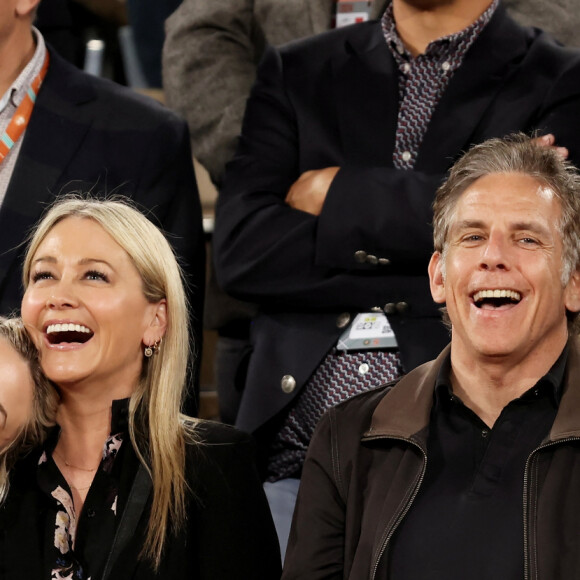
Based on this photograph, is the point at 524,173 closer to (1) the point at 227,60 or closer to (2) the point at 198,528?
(2) the point at 198,528

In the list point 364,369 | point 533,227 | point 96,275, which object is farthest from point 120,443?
point 533,227

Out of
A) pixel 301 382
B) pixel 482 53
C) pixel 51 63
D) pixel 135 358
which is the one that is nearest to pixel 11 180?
pixel 51 63

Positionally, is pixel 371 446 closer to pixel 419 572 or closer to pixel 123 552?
pixel 419 572

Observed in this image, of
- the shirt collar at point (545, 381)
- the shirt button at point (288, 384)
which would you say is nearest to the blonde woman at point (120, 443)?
the shirt button at point (288, 384)

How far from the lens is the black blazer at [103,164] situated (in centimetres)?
283

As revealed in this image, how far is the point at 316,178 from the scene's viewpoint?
2758 mm

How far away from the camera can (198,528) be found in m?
2.34

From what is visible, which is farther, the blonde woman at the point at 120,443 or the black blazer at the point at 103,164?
the black blazer at the point at 103,164

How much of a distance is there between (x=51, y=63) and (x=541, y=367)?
4.89 ft

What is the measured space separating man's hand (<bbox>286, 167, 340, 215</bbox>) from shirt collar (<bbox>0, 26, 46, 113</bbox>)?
0.71m

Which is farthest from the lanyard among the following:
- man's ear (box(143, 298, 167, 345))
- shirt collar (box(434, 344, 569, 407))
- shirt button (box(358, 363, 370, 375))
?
shirt collar (box(434, 344, 569, 407))

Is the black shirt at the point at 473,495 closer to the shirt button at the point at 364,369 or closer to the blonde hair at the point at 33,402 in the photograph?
the shirt button at the point at 364,369

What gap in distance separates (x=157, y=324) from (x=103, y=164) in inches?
21.0

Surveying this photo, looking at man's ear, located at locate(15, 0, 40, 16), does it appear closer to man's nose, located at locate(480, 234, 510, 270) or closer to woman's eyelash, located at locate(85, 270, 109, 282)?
woman's eyelash, located at locate(85, 270, 109, 282)
